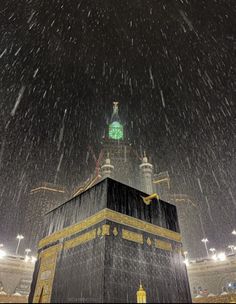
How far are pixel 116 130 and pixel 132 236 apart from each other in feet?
102

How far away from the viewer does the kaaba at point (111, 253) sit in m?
9.13

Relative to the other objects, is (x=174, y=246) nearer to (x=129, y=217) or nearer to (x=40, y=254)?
(x=129, y=217)

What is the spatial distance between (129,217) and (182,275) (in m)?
3.88

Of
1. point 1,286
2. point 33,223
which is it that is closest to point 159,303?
point 1,286

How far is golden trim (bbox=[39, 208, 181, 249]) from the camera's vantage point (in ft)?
34.9

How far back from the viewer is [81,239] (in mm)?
10836

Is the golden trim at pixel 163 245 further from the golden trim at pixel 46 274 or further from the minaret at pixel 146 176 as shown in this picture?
the minaret at pixel 146 176

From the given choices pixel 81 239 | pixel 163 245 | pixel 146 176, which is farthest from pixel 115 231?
pixel 146 176

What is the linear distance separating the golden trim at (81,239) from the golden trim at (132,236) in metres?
1.39

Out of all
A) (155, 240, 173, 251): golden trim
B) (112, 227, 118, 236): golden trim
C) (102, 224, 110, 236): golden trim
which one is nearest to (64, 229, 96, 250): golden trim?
(102, 224, 110, 236): golden trim

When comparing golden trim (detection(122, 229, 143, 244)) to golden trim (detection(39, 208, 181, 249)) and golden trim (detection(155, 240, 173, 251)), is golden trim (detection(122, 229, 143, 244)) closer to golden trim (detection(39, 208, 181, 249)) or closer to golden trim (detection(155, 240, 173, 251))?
golden trim (detection(39, 208, 181, 249))

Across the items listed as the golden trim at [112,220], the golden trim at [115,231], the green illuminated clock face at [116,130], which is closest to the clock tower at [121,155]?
the green illuminated clock face at [116,130]

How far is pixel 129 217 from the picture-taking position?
1127 centimetres

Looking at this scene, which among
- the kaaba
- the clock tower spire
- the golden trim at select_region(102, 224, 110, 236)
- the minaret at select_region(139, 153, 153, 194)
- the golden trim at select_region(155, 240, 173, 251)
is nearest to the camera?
the kaaba
